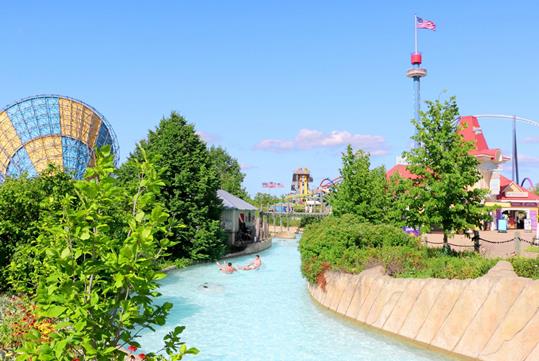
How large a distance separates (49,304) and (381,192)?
25063mm

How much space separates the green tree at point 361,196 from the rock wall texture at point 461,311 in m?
11.7

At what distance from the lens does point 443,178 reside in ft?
57.6

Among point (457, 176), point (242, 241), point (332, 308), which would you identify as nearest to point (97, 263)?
point (332, 308)

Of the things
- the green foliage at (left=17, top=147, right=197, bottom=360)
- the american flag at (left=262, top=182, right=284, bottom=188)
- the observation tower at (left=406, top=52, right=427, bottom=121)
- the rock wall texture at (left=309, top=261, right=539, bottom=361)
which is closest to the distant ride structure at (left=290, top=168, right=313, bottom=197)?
the american flag at (left=262, top=182, right=284, bottom=188)

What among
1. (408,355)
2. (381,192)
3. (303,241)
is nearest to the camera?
(408,355)

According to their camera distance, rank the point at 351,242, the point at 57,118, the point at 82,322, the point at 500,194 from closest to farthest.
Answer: the point at 82,322, the point at 351,242, the point at 57,118, the point at 500,194

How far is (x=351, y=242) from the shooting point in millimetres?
17875

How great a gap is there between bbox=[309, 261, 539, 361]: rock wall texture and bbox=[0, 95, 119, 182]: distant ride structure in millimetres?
33460

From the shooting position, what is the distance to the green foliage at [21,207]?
14.5 meters

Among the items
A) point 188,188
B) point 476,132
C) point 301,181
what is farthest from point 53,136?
point 301,181

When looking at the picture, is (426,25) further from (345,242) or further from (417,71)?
(345,242)

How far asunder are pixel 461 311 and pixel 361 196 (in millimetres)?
15309

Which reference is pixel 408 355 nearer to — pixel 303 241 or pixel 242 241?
pixel 303 241

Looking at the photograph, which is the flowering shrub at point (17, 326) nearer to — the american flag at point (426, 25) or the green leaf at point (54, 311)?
the green leaf at point (54, 311)
